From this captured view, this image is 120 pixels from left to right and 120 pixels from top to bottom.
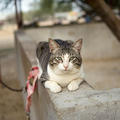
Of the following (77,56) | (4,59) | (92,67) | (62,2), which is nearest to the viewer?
(77,56)

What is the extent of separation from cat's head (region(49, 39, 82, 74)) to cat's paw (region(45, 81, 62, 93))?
0.09m

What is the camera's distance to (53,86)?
180 centimetres

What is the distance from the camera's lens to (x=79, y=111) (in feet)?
4.71

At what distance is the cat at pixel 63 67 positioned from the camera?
68.5 inches

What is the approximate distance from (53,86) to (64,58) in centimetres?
22

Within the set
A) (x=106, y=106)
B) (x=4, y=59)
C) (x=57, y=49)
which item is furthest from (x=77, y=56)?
(x=4, y=59)

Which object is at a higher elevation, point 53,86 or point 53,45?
point 53,45

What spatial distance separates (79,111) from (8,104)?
342 centimetres

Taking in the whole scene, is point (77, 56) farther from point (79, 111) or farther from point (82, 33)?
point (82, 33)

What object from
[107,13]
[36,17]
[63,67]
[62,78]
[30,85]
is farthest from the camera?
[36,17]

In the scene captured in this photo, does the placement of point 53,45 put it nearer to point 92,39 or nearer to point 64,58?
point 64,58

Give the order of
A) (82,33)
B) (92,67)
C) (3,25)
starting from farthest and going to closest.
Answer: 1. (3,25)
2. (82,33)
3. (92,67)

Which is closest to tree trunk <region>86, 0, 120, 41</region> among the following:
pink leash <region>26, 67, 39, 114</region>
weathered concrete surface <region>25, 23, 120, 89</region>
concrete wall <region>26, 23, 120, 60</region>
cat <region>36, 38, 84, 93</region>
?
weathered concrete surface <region>25, 23, 120, 89</region>

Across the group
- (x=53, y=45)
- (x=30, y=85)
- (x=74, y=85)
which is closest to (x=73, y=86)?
(x=74, y=85)
